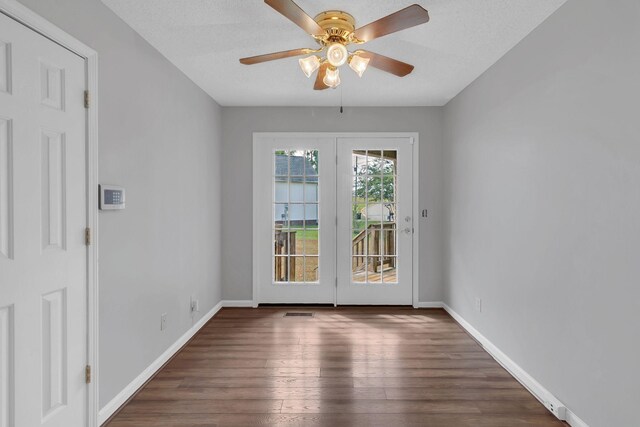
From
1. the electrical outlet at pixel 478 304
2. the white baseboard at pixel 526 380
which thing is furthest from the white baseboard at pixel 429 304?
the electrical outlet at pixel 478 304

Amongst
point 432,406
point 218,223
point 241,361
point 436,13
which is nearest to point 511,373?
point 432,406

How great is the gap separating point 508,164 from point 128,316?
288 cm

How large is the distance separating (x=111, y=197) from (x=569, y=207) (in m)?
2.62

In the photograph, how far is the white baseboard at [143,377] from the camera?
2128mm

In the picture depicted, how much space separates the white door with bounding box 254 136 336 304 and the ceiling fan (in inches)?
73.8

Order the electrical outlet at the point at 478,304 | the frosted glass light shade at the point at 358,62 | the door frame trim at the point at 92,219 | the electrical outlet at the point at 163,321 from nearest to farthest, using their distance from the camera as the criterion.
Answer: the door frame trim at the point at 92,219
the frosted glass light shade at the point at 358,62
the electrical outlet at the point at 163,321
the electrical outlet at the point at 478,304

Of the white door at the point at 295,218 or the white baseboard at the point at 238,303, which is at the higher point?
the white door at the point at 295,218

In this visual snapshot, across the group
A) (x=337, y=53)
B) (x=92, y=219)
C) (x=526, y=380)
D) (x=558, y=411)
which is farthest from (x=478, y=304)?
(x=92, y=219)

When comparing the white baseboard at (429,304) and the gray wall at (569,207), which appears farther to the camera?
the white baseboard at (429,304)

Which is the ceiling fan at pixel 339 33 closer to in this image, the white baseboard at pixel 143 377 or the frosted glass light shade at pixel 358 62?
the frosted glass light shade at pixel 358 62

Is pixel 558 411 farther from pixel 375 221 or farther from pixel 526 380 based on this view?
pixel 375 221

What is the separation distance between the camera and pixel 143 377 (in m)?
2.54

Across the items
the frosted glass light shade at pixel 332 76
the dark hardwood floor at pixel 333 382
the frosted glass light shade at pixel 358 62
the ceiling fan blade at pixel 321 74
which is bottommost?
the dark hardwood floor at pixel 333 382

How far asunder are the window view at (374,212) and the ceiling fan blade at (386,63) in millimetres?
1917
